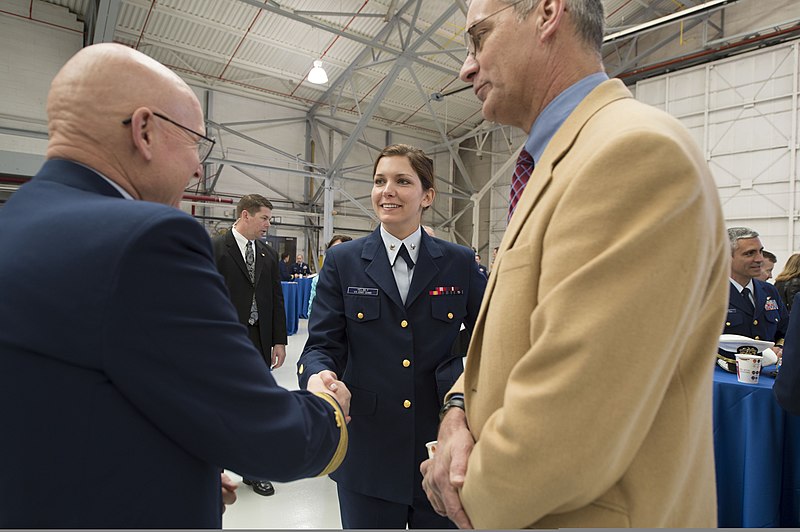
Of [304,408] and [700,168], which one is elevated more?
[700,168]

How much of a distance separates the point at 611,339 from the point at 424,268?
1232mm

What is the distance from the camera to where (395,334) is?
1.75 meters

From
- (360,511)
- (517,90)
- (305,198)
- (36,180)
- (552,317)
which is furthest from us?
(305,198)

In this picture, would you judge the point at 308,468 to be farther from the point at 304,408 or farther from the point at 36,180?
the point at 36,180

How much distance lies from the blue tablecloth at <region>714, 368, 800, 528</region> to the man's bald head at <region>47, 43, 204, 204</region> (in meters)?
2.88

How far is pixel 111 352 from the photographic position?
2.45ft

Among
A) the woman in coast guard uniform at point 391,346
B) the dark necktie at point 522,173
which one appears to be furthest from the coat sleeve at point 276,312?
the dark necktie at point 522,173

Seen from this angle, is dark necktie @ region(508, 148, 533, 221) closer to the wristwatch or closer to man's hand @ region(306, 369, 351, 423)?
the wristwatch

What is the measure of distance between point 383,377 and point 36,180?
1.22 m

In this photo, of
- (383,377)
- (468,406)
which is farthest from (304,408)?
(383,377)

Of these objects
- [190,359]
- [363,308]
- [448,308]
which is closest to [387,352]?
[363,308]

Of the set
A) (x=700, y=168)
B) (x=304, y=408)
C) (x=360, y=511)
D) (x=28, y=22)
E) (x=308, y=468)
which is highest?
(x=28, y=22)

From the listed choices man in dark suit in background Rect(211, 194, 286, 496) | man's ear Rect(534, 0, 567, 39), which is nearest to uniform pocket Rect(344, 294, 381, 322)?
man's ear Rect(534, 0, 567, 39)

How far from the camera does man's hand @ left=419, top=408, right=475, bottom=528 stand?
2.86 ft
